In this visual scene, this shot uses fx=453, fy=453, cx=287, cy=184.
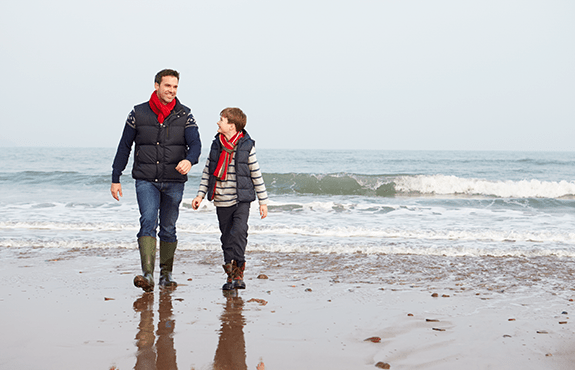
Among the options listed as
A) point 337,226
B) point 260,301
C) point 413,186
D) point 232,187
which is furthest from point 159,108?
point 413,186

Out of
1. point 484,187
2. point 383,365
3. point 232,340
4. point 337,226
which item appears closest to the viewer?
point 383,365

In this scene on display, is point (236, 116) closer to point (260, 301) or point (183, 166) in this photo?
point (183, 166)

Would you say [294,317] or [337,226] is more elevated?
[294,317]

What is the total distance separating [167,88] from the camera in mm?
3898

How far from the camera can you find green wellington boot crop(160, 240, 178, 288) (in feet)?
14.3

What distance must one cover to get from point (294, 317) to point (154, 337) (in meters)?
1.05

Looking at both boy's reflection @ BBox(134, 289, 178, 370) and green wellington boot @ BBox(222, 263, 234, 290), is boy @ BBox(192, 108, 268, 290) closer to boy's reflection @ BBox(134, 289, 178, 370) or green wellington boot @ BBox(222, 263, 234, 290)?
green wellington boot @ BBox(222, 263, 234, 290)

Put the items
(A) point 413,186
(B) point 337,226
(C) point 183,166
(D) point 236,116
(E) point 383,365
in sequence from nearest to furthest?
1. (E) point 383,365
2. (C) point 183,166
3. (D) point 236,116
4. (B) point 337,226
5. (A) point 413,186

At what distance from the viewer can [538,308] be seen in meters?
3.80

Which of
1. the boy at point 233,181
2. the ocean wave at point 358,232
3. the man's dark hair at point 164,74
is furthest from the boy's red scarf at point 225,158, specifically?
the ocean wave at point 358,232

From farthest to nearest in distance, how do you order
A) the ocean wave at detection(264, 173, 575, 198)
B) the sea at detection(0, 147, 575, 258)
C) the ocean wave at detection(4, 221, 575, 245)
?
the ocean wave at detection(264, 173, 575, 198)
the ocean wave at detection(4, 221, 575, 245)
the sea at detection(0, 147, 575, 258)

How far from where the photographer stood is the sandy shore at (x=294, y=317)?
264 centimetres

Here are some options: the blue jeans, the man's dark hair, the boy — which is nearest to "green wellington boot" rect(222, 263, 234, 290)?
the boy

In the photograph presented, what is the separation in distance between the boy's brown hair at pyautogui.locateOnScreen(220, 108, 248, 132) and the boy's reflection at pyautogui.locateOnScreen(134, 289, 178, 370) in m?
1.65
